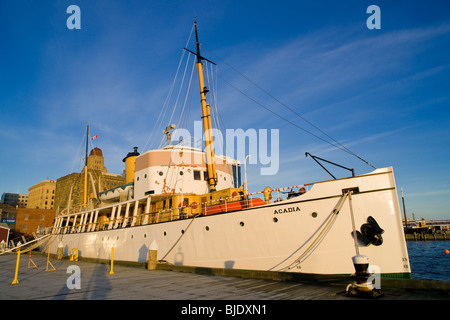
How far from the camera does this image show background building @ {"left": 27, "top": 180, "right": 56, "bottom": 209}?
394 ft

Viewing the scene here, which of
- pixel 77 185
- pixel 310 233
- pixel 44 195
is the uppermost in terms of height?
pixel 77 185

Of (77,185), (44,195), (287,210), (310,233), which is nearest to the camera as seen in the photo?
(310,233)

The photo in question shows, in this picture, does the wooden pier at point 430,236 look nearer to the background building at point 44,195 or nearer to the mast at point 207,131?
the mast at point 207,131

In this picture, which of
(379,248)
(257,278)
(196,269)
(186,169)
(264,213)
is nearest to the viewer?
(379,248)

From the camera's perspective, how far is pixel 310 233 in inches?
405

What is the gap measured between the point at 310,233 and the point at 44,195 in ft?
447

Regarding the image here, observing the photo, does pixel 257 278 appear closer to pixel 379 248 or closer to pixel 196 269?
pixel 196 269

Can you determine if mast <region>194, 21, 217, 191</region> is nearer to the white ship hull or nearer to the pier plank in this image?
the white ship hull

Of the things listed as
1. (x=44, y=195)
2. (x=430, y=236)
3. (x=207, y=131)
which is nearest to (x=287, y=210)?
(x=207, y=131)

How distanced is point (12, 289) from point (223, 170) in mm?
14235

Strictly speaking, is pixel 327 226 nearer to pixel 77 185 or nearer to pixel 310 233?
pixel 310 233

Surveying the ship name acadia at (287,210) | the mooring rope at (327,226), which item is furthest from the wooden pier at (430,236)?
the ship name acadia at (287,210)
